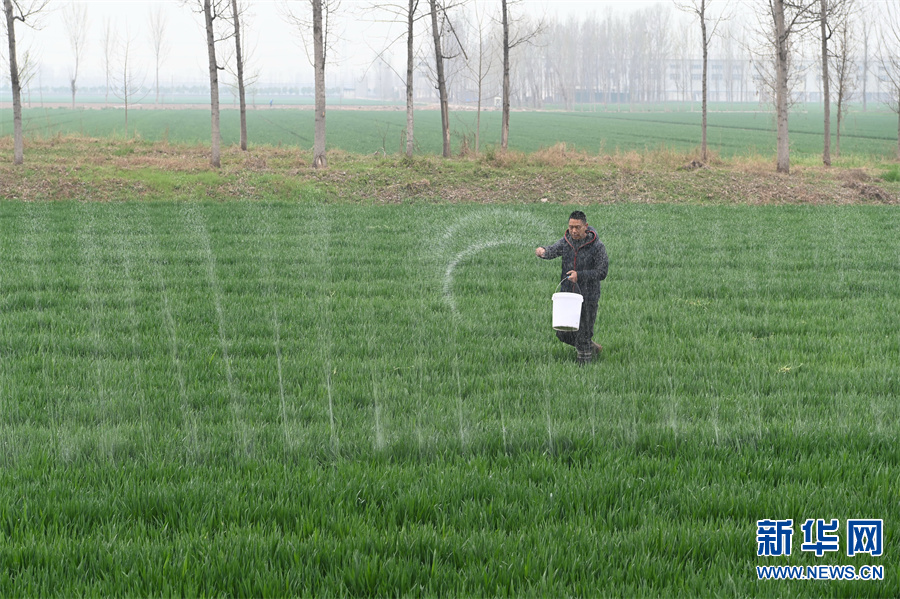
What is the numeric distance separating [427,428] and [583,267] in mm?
2523

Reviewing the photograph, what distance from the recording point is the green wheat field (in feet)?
12.3

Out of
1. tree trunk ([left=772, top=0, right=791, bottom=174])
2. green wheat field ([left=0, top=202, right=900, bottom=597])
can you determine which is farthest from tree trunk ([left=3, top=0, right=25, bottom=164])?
tree trunk ([left=772, top=0, right=791, bottom=174])

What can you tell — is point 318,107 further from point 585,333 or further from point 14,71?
point 585,333

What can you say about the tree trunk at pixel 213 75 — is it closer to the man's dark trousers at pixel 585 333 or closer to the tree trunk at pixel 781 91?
the tree trunk at pixel 781 91

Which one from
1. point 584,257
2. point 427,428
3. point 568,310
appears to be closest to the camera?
point 427,428

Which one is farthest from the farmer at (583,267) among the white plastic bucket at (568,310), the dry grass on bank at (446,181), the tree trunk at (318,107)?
the tree trunk at (318,107)

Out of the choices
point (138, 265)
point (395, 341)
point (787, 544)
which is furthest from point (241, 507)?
point (138, 265)

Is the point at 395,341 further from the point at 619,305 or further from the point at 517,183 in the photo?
the point at 517,183

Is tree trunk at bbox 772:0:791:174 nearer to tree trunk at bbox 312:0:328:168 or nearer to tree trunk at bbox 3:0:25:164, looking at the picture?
tree trunk at bbox 312:0:328:168

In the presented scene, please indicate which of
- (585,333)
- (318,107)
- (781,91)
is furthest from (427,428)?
(781,91)

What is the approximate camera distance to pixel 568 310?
7.12 meters

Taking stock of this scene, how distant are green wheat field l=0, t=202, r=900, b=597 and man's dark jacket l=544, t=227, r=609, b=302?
80cm

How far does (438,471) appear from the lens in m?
4.82

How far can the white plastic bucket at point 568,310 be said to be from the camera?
711 cm
